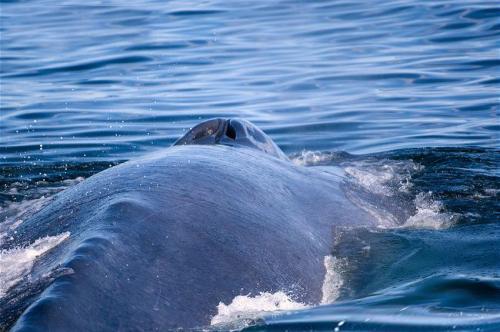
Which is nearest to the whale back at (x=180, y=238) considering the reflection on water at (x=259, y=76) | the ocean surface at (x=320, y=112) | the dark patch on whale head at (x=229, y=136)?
the ocean surface at (x=320, y=112)

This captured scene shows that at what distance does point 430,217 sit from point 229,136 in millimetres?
1779

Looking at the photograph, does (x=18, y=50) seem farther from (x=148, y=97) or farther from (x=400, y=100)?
(x=400, y=100)

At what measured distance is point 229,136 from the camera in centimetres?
835

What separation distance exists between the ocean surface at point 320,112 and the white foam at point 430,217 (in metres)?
0.03

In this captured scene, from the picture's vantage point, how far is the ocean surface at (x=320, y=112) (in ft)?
20.0

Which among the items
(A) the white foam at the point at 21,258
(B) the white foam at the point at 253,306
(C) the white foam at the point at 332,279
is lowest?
(C) the white foam at the point at 332,279

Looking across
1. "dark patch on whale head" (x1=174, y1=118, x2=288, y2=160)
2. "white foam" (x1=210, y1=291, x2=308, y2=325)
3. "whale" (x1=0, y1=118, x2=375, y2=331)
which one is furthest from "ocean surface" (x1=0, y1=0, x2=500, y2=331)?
"dark patch on whale head" (x1=174, y1=118, x2=288, y2=160)

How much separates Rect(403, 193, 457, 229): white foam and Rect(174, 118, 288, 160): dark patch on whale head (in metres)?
1.22

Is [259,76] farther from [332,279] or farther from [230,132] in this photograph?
[332,279]

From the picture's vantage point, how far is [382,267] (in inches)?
269

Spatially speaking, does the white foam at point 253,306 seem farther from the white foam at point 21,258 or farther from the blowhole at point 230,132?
the blowhole at point 230,132

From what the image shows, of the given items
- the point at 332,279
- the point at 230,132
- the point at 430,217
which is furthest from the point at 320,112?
the point at 332,279

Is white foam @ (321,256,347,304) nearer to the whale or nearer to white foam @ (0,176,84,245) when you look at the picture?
the whale

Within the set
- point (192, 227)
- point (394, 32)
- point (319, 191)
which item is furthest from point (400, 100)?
point (192, 227)
